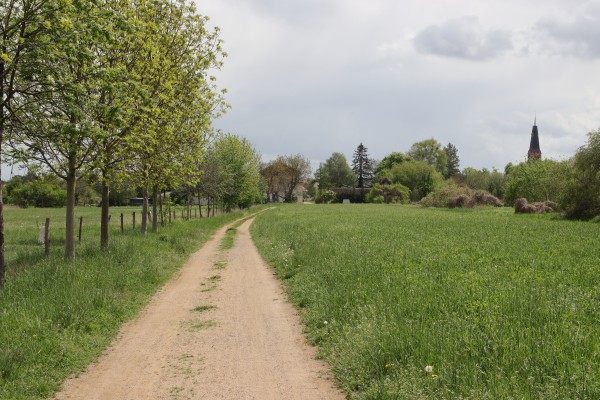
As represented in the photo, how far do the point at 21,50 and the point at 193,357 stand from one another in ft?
24.9

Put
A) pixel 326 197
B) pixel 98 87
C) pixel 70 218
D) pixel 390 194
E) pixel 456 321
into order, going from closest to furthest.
Result: 1. pixel 456 321
2. pixel 98 87
3. pixel 70 218
4. pixel 390 194
5. pixel 326 197

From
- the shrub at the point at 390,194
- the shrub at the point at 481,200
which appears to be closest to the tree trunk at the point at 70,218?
the shrub at the point at 481,200

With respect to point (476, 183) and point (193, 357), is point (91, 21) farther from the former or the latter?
point (476, 183)

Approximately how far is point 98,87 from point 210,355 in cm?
796

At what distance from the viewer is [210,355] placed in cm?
731

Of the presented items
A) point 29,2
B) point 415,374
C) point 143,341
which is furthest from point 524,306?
point 29,2

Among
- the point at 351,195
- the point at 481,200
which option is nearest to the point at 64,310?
the point at 481,200

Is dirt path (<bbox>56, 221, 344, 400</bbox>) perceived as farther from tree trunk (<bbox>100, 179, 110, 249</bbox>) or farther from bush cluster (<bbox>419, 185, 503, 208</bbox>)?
bush cluster (<bbox>419, 185, 503, 208</bbox>)

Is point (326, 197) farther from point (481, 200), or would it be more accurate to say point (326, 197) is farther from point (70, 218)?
point (70, 218)

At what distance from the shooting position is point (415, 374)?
218 inches

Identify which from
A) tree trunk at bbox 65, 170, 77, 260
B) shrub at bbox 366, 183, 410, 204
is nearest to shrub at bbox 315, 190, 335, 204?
shrub at bbox 366, 183, 410, 204

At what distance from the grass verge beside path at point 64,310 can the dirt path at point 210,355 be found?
33 cm

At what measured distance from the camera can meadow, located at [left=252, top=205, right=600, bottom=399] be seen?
5109 mm

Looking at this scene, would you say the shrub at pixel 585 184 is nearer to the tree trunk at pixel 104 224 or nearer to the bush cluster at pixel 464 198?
the bush cluster at pixel 464 198
